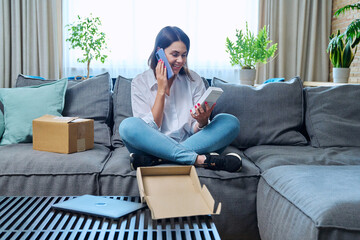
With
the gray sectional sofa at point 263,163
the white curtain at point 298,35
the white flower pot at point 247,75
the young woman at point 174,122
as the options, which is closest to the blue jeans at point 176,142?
the young woman at point 174,122

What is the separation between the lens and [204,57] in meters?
4.30

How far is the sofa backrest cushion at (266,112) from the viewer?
6.64 ft

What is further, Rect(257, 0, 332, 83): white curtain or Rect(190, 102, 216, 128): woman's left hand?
Rect(257, 0, 332, 83): white curtain

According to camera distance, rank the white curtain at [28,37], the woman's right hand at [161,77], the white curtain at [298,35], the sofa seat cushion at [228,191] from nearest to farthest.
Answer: the sofa seat cushion at [228,191] → the woman's right hand at [161,77] → the white curtain at [28,37] → the white curtain at [298,35]

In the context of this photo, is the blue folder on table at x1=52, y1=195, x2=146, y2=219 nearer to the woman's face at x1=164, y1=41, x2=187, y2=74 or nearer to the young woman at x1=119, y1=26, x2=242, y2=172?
the young woman at x1=119, y1=26, x2=242, y2=172

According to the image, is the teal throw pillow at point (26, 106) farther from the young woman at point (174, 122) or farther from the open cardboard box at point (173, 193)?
the open cardboard box at point (173, 193)

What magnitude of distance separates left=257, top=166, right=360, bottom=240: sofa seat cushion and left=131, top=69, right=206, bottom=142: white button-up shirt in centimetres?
58

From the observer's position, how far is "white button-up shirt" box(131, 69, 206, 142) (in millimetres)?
1940

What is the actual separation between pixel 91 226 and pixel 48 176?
2.56 ft

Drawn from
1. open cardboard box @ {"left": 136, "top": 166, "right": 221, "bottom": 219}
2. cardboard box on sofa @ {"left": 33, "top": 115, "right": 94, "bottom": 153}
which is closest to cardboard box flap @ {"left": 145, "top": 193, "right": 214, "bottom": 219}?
open cardboard box @ {"left": 136, "top": 166, "right": 221, "bottom": 219}

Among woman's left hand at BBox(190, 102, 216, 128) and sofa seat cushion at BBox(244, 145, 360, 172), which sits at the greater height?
woman's left hand at BBox(190, 102, 216, 128)

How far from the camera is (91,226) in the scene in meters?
0.89

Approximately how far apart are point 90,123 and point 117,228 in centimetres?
106

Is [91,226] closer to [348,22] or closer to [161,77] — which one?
[161,77]
